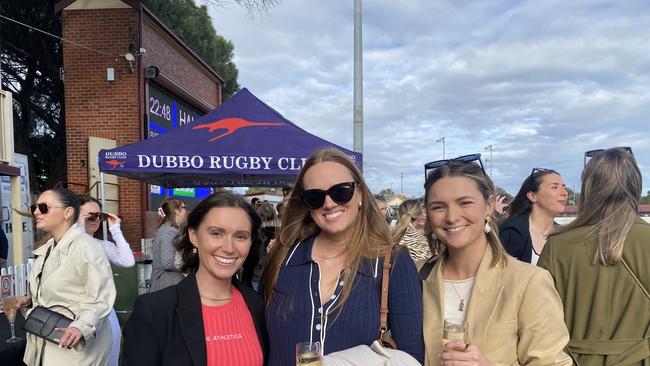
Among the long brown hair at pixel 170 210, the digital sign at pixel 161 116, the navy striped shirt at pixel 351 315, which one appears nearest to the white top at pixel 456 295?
the navy striped shirt at pixel 351 315

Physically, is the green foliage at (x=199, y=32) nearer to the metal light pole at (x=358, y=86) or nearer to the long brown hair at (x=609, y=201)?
the metal light pole at (x=358, y=86)

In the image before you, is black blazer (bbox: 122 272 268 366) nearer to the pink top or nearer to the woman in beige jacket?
the pink top

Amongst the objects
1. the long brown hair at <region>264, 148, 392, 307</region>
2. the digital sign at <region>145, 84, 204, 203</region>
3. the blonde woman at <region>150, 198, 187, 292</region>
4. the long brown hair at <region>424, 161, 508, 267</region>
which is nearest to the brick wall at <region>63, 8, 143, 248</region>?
the digital sign at <region>145, 84, 204, 203</region>

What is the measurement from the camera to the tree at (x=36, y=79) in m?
13.6

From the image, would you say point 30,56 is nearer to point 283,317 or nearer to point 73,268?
point 73,268

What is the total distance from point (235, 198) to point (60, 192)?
2.12 meters

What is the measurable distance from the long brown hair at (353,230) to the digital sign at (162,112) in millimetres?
9175

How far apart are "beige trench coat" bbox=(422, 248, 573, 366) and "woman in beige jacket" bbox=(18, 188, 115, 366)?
2.42 meters

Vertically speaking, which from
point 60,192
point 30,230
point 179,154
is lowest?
point 30,230

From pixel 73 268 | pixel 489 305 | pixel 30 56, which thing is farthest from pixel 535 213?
pixel 30 56

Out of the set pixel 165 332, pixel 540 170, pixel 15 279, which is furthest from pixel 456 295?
pixel 15 279

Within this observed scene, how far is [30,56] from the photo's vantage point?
14.1 metres

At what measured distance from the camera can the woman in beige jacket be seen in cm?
322

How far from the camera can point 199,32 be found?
65.6ft
